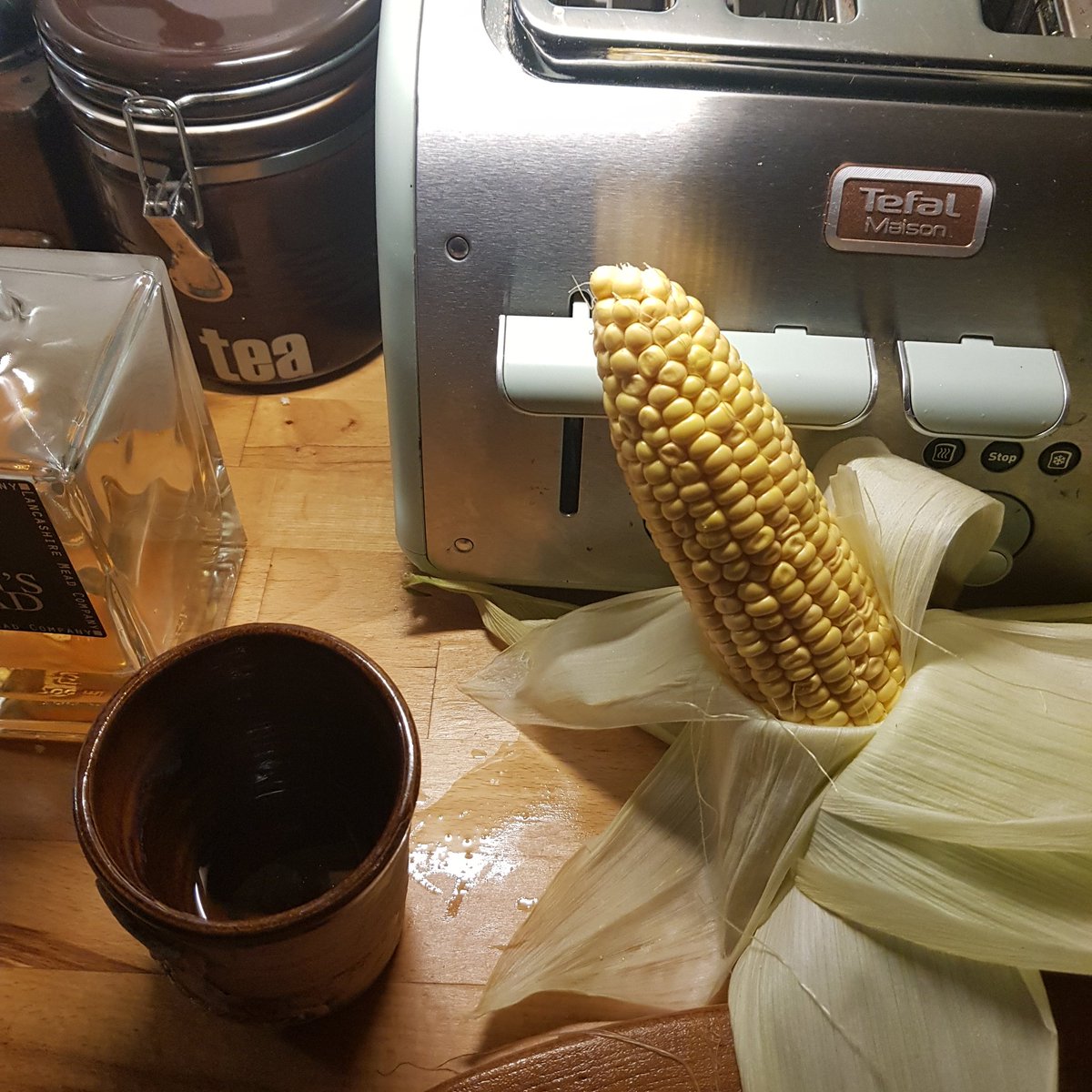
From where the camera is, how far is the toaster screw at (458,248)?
374 millimetres

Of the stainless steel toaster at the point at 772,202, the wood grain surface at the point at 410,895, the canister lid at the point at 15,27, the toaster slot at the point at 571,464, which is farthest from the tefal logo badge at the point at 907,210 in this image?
the canister lid at the point at 15,27

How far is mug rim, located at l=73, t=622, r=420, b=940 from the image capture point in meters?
0.29

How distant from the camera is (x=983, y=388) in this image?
0.38m

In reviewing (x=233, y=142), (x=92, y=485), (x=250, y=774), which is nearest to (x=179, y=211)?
(x=233, y=142)

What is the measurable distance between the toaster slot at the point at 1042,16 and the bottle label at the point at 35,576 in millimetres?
414

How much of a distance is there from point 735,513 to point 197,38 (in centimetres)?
36

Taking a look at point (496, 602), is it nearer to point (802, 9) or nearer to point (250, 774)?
point (250, 774)

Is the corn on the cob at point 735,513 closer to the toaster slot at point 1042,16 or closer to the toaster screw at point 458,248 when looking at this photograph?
the toaster screw at point 458,248

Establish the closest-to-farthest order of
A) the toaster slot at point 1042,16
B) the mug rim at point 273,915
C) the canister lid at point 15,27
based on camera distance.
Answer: the mug rim at point 273,915 → the toaster slot at point 1042,16 → the canister lid at point 15,27

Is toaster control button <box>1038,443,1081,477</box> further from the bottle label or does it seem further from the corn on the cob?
the bottle label

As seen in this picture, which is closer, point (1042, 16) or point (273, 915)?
point (273, 915)

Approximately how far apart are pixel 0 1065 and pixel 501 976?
7.1 inches

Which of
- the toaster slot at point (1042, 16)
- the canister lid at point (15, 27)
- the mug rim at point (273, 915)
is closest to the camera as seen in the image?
the mug rim at point (273, 915)

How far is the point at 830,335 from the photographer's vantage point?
15.4 inches
